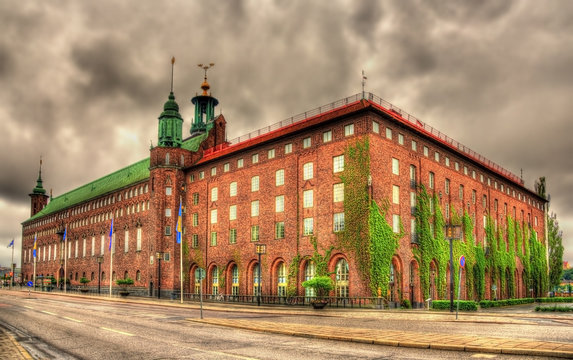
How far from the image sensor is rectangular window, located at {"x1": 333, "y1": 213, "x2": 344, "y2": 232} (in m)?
43.7

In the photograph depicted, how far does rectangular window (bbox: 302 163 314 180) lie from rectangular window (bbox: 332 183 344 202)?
117 inches

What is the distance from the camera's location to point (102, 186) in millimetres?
90750

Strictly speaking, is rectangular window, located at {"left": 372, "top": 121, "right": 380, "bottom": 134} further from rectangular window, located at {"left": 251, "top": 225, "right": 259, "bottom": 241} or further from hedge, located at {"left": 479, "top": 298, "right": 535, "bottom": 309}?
hedge, located at {"left": 479, "top": 298, "right": 535, "bottom": 309}

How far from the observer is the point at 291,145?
4928cm

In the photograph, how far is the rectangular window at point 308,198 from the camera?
46719 millimetres

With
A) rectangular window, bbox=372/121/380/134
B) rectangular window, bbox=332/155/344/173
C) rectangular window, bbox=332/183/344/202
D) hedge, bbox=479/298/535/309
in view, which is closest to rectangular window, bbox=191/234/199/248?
rectangular window, bbox=332/183/344/202

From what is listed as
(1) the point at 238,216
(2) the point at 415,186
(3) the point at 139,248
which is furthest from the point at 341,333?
(3) the point at 139,248

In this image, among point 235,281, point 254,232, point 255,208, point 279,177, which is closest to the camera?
point 279,177

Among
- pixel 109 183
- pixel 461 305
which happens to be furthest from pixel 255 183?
pixel 109 183

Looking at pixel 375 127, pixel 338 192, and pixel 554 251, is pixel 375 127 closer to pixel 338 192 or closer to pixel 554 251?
pixel 338 192

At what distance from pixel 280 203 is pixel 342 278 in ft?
33.4

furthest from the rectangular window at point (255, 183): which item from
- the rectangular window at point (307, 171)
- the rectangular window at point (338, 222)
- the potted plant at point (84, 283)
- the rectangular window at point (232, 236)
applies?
the potted plant at point (84, 283)

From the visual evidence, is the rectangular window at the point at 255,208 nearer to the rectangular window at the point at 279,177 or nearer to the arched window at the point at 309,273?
the rectangular window at the point at 279,177

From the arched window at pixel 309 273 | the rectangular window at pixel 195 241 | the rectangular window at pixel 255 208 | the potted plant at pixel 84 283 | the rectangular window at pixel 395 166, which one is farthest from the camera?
Result: the potted plant at pixel 84 283
